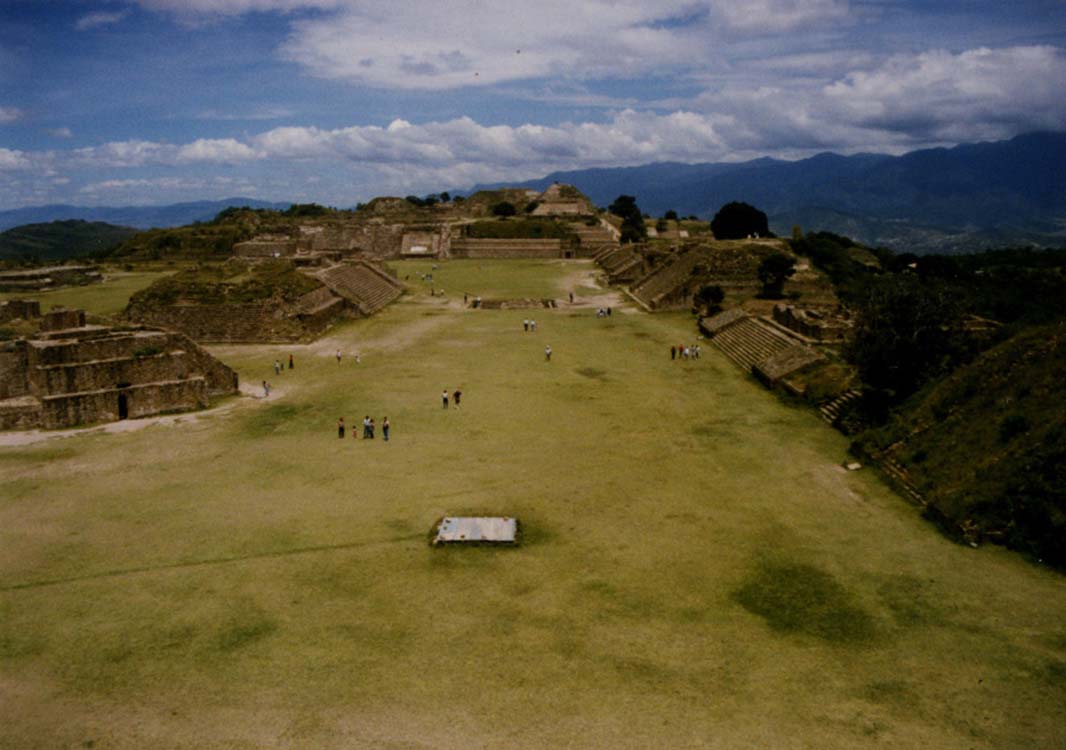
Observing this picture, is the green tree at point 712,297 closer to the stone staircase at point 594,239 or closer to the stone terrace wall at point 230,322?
the stone terrace wall at point 230,322

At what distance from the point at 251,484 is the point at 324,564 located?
5.19 m

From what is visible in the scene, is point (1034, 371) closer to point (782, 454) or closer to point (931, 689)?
point (782, 454)

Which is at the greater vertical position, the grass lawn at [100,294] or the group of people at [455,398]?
the grass lawn at [100,294]

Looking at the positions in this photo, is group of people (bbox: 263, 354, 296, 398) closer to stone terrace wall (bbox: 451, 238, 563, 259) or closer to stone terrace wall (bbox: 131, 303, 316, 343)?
stone terrace wall (bbox: 131, 303, 316, 343)

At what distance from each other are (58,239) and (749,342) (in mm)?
160473

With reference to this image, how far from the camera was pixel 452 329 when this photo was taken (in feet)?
126

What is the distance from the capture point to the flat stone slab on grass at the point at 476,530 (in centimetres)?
1365

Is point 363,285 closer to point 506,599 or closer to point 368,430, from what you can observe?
point 368,430

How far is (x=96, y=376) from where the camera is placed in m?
23.2

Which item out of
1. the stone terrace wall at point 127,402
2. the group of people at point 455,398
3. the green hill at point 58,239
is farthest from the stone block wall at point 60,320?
the green hill at point 58,239

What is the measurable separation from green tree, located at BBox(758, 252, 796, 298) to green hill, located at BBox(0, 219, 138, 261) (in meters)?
110

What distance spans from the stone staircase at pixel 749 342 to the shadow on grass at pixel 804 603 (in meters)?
17.2

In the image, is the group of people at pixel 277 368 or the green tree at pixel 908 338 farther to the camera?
the group of people at pixel 277 368

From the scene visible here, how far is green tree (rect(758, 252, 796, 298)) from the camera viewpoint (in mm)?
41438
